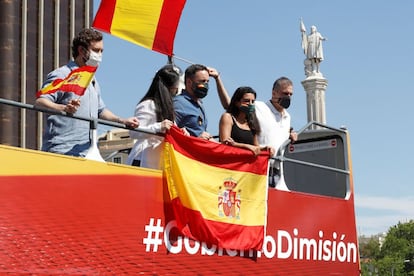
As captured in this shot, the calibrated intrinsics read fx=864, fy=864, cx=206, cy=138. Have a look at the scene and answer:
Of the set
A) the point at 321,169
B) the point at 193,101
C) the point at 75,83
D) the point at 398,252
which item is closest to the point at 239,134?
the point at 193,101

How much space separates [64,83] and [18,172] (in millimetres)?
898

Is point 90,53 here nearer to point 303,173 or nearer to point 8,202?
point 8,202

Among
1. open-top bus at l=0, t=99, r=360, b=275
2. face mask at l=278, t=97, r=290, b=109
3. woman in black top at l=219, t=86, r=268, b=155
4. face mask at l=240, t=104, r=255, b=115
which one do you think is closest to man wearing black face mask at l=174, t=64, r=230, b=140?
woman in black top at l=219, t=86, r=268, b=155

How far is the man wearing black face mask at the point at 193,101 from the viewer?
277 inches

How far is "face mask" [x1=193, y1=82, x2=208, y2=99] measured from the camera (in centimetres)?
705

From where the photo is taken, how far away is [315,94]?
52812mm

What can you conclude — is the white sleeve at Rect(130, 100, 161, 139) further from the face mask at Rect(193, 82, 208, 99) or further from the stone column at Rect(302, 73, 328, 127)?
the stone column at Rect(302, 73, 328, 127)

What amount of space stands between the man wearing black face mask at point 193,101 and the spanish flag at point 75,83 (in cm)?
133

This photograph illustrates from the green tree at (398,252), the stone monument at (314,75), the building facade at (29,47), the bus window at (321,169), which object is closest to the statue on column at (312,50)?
the stone monument at (314,75)

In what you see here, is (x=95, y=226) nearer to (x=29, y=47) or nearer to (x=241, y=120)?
(x=241, y=120)

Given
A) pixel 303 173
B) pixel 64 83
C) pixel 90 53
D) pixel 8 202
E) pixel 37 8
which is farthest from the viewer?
pixel 37 8

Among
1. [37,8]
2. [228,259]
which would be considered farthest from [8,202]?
[37,8]

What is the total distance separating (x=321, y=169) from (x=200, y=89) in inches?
105

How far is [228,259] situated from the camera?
6676 mm
